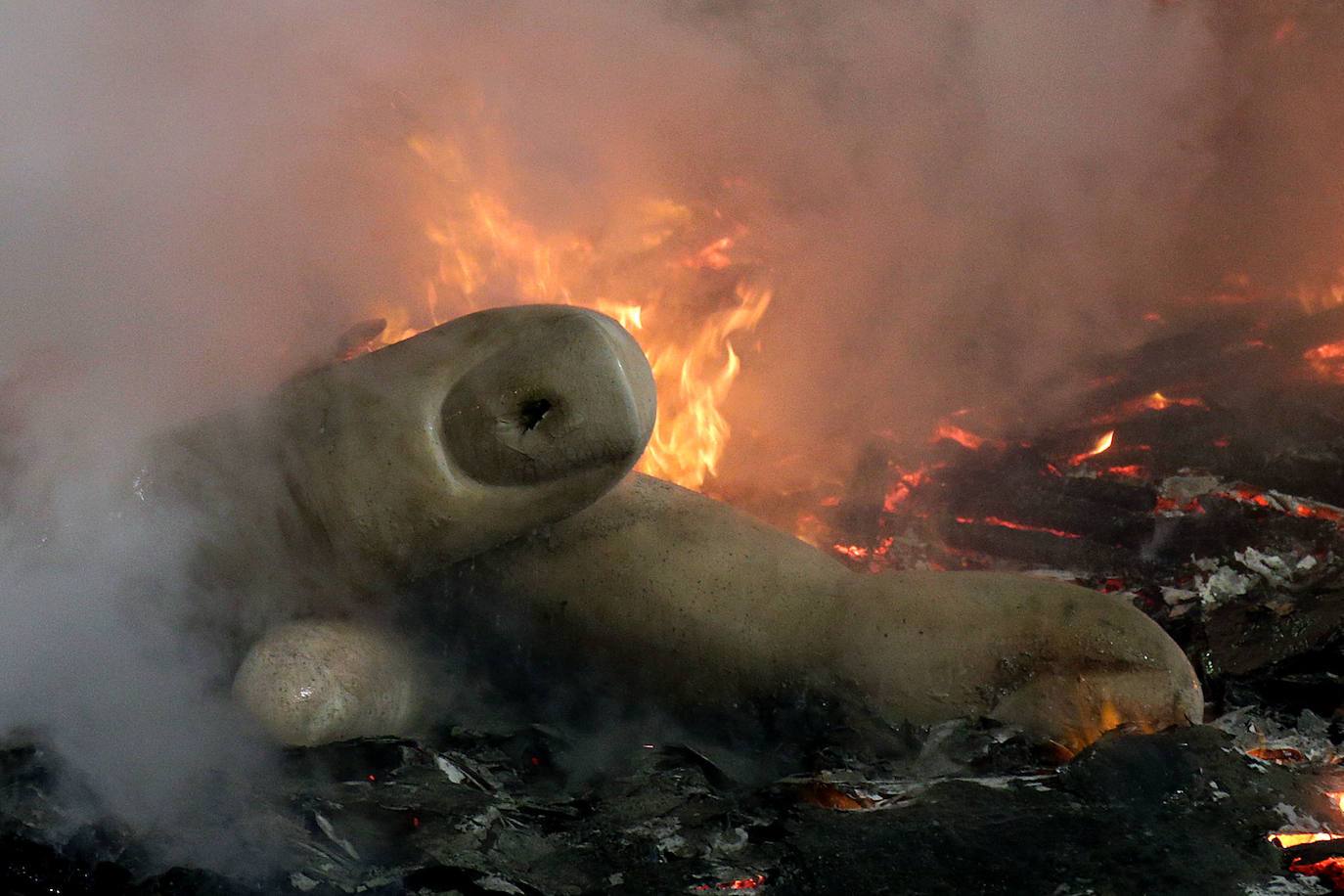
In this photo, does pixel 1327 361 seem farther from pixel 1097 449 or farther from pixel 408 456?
pixel 408 456

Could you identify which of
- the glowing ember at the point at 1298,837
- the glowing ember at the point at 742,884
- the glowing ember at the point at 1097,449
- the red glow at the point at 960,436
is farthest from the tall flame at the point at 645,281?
the glowing ember at the point at 1298,837

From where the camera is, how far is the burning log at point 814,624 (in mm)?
1918

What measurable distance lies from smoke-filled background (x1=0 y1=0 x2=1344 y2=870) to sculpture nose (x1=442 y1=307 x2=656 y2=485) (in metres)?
0.57

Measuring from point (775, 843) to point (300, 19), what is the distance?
6.56 ft

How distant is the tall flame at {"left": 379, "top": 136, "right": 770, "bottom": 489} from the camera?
3.07m

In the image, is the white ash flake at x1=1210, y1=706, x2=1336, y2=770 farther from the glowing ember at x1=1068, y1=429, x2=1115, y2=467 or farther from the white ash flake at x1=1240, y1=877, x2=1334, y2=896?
the glowing ember at x1=1068, y1=429, x2=1115, y2=467

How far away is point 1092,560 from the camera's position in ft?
9.45

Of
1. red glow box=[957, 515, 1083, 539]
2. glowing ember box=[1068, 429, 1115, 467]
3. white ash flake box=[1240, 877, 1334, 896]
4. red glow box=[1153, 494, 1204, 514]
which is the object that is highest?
glowing ember box=[1068, 429, 1115, 467]

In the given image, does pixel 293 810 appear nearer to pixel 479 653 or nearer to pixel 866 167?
pixel 479 653

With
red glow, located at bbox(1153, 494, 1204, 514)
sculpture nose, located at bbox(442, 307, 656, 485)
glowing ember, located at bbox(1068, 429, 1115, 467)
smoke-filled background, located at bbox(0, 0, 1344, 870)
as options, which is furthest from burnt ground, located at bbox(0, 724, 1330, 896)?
glowing ember, located at bbox(1068, 429, 1115, 467)

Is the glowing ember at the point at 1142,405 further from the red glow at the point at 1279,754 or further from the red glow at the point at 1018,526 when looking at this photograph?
the red glow at the point at 1279,754

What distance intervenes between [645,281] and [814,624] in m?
1.42

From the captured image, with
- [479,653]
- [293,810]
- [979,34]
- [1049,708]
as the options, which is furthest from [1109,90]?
[293,810]

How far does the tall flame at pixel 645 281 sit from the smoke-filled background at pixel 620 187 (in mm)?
49
